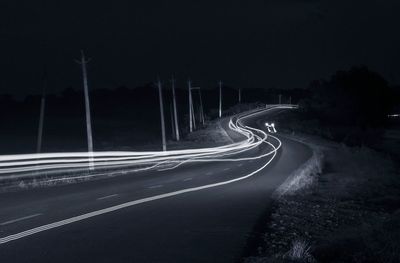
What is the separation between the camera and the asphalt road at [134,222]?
9.32 m

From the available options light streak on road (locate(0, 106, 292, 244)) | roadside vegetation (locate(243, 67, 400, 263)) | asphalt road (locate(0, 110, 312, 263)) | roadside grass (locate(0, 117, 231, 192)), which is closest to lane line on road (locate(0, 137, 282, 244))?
light streak on road (locate(0, 106, 292, 244))

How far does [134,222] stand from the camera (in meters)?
12.7

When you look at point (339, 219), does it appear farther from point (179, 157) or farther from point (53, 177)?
point (179, 157)

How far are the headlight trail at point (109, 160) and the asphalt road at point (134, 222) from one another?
774cm

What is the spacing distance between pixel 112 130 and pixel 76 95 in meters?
86.1

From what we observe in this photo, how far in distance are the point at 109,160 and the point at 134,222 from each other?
27946mm

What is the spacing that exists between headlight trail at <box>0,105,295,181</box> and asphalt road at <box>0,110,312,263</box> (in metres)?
7.74

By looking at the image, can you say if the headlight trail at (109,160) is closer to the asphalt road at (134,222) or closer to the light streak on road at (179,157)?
the light streak on road at (179,157)

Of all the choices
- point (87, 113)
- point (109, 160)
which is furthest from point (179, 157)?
point (87, 113)

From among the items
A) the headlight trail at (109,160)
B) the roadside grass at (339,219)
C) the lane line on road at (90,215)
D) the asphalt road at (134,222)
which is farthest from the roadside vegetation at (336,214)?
the headlight trail at (109,160)

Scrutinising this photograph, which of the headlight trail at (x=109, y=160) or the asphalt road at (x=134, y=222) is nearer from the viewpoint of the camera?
the asphalt road at (x=134, y=222)

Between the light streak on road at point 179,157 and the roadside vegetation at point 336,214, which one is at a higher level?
the light streak on road at point 179,157

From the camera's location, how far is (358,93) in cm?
10262

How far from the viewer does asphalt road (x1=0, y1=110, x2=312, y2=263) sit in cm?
932
